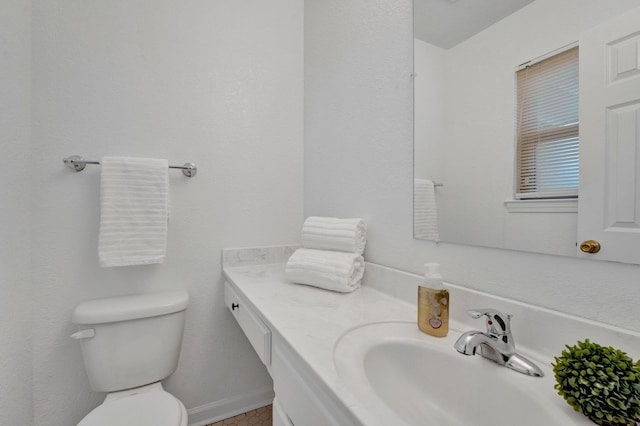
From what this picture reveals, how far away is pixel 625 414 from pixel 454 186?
55cm

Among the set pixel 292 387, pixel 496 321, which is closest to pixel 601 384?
pixel 496 321

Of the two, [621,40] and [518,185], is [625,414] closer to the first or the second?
[518,185]

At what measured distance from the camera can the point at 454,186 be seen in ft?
2.59

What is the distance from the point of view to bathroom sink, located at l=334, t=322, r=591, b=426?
453 mm

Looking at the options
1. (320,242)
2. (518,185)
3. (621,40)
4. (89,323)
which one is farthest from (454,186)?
(89,323)

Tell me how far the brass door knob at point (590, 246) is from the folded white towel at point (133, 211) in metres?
1.31

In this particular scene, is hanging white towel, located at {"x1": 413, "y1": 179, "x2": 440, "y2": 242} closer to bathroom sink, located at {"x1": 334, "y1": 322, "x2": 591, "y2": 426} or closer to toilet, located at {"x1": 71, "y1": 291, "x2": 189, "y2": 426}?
bathroom sink, located at {"x1": 334, "y1": 322, "x2": 591, "y2": 426}

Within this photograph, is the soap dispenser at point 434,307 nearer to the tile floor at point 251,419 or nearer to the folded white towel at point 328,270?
the folded white towel at point 328,270

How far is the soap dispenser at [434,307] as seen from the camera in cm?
66

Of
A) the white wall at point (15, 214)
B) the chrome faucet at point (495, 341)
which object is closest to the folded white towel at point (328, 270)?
the chrome faucet at point (495, 341)

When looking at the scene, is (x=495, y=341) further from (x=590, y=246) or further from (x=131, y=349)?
(x=131, y=349)

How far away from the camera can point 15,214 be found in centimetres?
98

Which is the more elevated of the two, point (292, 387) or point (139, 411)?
point (292, 387)

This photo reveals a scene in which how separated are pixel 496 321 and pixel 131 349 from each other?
125cm
